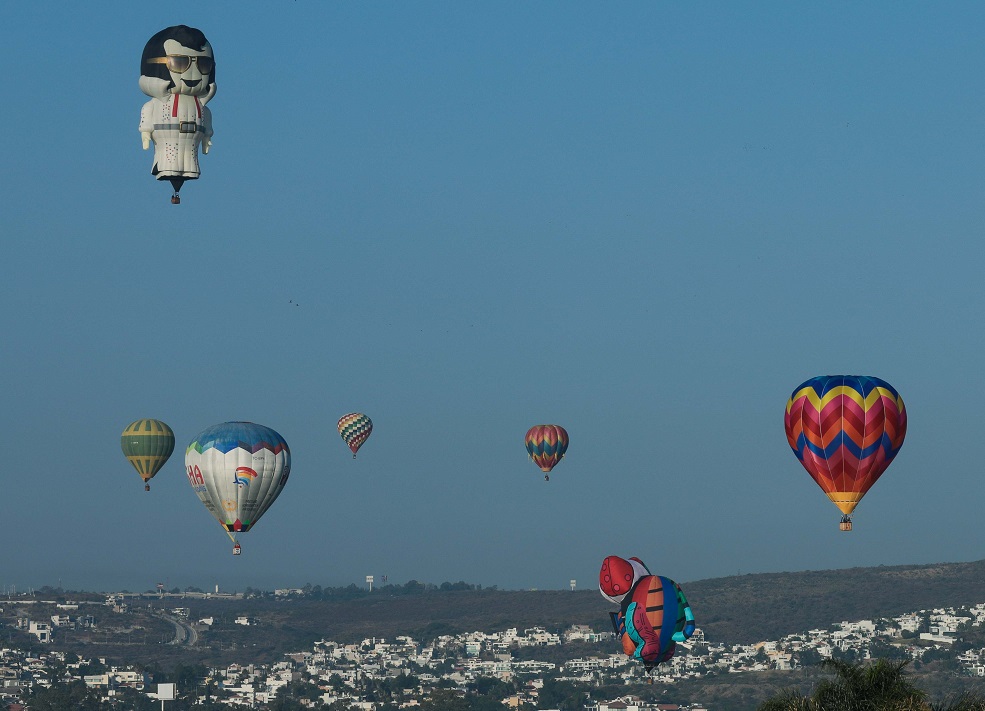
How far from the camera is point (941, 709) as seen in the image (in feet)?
121

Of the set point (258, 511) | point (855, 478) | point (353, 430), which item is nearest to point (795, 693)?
point (855, 478)

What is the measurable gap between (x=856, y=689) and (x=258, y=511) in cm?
4824

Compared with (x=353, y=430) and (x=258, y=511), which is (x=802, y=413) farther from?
(x=353, y=430)

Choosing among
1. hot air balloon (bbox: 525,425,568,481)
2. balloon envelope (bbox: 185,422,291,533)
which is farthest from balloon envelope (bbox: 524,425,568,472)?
balloon envelope (bbox: 185,422,291,533)

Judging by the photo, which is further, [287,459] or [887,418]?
[287,459]


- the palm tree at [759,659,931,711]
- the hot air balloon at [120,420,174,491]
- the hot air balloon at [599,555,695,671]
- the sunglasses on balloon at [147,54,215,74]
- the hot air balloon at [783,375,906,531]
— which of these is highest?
the sunglasses on balloon at [147,54,215,74]

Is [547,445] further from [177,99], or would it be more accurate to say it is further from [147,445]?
[177,99]

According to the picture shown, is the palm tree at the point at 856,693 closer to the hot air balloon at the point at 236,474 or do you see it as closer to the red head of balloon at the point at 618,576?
the red head of balloon at the point at 618,576

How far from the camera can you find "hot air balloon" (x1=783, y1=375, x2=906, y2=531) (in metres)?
69.9

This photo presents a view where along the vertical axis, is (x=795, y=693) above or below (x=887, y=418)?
below

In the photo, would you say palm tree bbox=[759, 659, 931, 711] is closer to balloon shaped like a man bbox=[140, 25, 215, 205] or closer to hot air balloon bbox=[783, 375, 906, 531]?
balloon shaped like a man bbox=[140, 25, 215, 205]

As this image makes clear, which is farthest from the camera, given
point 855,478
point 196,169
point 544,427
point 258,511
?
point 544,427

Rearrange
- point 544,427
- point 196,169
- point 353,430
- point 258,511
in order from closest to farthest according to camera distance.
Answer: point 196,169
point 258,511
point 544,427
point 353,430

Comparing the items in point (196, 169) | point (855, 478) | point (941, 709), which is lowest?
point (941, 709)
